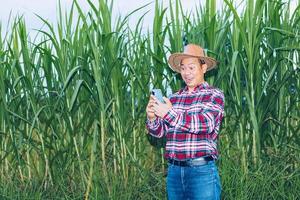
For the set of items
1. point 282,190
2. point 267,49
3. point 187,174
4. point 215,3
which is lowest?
point 282,190

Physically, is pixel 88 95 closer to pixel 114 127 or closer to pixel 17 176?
pixel 114 127

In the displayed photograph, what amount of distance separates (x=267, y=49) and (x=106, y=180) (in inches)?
54.7

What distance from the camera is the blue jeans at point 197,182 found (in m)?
3.06

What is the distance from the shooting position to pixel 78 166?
4219 mm

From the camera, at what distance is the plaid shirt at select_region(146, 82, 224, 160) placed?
3006mm

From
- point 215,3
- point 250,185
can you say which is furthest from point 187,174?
point 215,3

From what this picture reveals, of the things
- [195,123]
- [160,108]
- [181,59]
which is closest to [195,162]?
[195,123]

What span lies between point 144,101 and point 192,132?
1138 mm

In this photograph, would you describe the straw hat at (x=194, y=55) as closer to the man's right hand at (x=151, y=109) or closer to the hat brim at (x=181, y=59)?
the hat brim at (x=181, y=59)

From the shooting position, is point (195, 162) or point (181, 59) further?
point (181, 59)

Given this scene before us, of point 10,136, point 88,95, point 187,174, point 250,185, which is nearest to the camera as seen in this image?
point 187,174

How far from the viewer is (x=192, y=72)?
3145 mm

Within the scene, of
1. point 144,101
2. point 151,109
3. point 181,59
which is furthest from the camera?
point 144,101

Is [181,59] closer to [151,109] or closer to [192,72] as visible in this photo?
[192,72]
